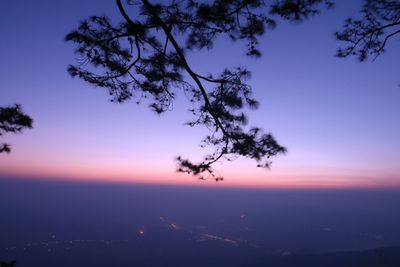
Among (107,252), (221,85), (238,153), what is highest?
(221,85)

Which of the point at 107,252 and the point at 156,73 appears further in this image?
the point at 107,252

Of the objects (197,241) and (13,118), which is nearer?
(13,118)

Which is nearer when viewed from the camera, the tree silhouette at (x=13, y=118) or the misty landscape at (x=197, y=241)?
the tree silhouette at (x=13, y=118)

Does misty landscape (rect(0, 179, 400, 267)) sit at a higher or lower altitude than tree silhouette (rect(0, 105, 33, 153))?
lower

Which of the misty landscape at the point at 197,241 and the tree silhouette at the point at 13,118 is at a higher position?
the tree silhouette at the point at 13,118

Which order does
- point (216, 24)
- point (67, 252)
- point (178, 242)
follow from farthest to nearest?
point (178, 242) < point (67, 252) < point (216, 24)

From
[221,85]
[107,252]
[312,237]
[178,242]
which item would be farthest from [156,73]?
[312,237]

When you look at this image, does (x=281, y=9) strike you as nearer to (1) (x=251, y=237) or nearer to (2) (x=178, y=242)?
(2) (x=178, y=242)

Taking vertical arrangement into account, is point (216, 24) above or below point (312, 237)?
above

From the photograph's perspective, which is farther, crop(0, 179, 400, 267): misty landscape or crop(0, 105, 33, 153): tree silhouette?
crop(0, 179, 400, 267): misty landscape

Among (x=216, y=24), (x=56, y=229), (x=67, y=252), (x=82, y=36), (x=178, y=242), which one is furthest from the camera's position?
(x=56, y=229)
